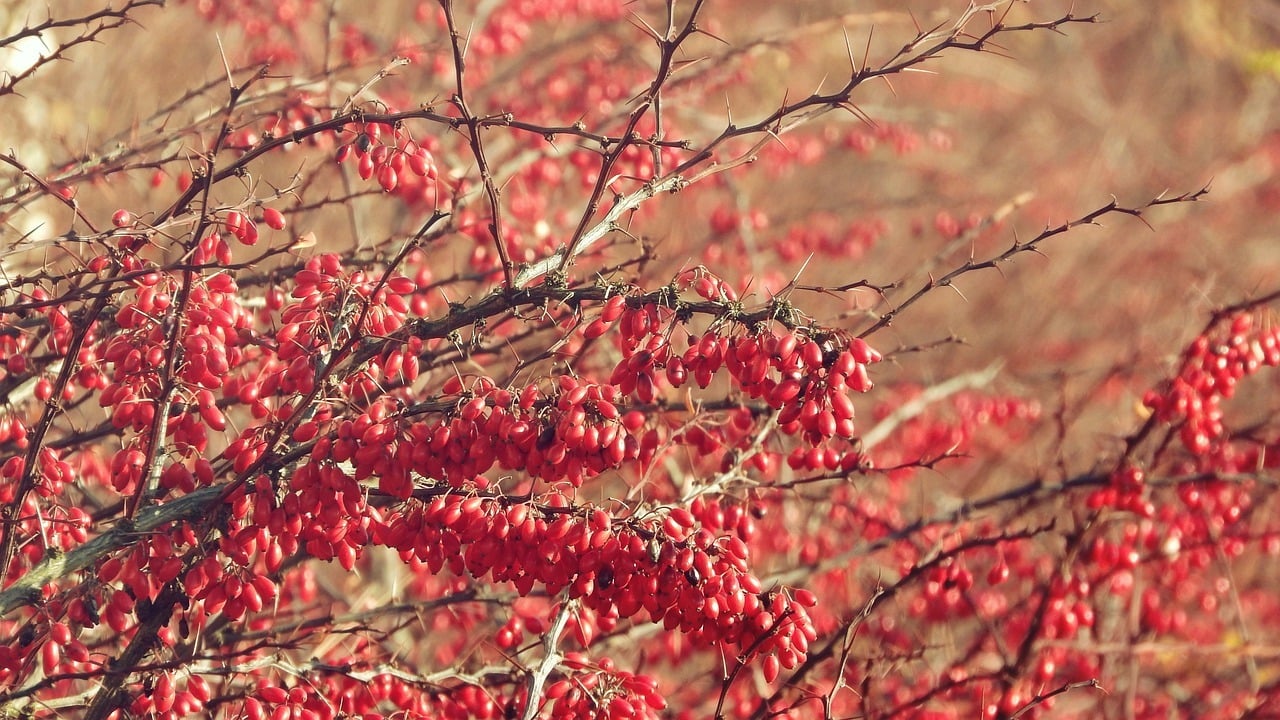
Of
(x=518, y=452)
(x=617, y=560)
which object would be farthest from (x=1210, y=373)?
(x=518, y=452)

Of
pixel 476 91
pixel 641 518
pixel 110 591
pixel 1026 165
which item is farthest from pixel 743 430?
pixel 1026 165

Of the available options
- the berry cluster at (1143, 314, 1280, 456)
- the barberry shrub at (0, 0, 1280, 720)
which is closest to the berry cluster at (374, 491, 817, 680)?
the barberry shrub at (0, 0, 1280, 720)

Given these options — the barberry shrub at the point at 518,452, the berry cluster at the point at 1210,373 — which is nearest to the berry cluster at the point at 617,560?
the barberry shrub at the point at 518,452

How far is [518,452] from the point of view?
2623 millimetres

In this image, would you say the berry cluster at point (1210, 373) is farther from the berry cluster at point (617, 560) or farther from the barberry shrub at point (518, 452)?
the berry cluster at point (617, 560)

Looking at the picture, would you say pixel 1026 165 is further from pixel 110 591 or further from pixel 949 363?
pixel 110 591

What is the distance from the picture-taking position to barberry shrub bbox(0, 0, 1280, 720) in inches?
109

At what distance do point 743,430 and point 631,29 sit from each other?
558 centimetres

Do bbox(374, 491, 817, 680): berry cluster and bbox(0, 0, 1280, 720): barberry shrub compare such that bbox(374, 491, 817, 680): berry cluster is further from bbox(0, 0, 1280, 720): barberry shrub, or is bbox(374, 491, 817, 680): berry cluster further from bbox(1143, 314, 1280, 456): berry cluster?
bbox(1143, 314, 1280, 456): berry cluster

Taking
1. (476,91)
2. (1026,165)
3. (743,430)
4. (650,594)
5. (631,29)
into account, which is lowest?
(650,594)

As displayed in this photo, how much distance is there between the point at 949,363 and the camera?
980 cm

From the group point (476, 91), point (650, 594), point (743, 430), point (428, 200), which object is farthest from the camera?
point (476, 91)

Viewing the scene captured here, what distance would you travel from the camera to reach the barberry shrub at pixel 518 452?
9.12 ft

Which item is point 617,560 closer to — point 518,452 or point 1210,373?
point 518,452
